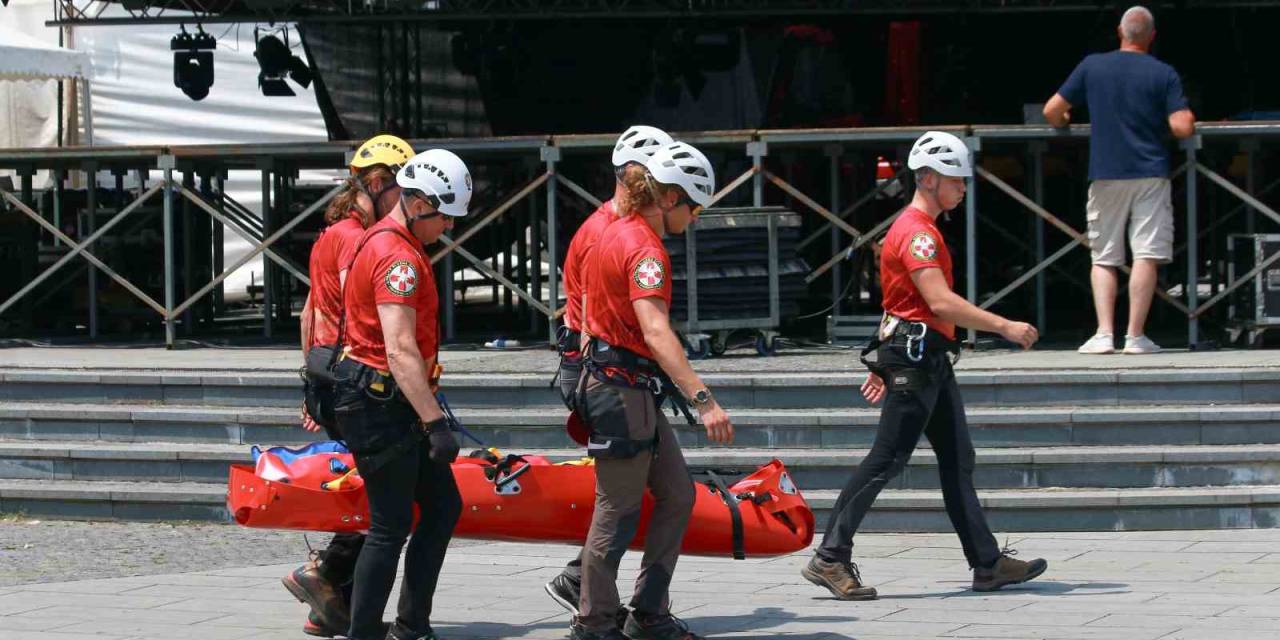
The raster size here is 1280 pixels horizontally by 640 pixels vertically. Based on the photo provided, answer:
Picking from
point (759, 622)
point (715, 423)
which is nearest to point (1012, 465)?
point (759, 622)

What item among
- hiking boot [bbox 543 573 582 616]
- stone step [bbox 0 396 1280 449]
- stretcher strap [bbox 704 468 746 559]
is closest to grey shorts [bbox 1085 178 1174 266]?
stone step [bbox 0 396 1280 449]

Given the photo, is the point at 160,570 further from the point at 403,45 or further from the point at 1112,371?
the point at 403,45

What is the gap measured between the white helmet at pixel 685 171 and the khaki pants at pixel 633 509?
2.35 feet

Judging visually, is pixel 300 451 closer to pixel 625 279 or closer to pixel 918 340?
pixel 625 279

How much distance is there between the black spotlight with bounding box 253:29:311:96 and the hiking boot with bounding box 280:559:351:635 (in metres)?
13.5

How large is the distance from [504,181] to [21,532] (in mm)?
7956

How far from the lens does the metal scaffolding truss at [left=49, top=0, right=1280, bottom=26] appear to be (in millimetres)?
16641

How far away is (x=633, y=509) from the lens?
6559 mm

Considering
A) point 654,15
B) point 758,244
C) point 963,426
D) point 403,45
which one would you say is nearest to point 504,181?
point 654,15

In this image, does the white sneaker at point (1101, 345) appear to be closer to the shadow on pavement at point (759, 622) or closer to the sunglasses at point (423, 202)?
the shadow on pavement at point (759, 622)

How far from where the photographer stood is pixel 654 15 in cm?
1703

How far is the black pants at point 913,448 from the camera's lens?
763 cm

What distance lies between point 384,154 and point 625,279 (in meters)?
1.19

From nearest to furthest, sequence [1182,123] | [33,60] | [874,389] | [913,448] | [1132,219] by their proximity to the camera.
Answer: [913,448], [874,389], [1182,123], [1132,219], [33,60]
